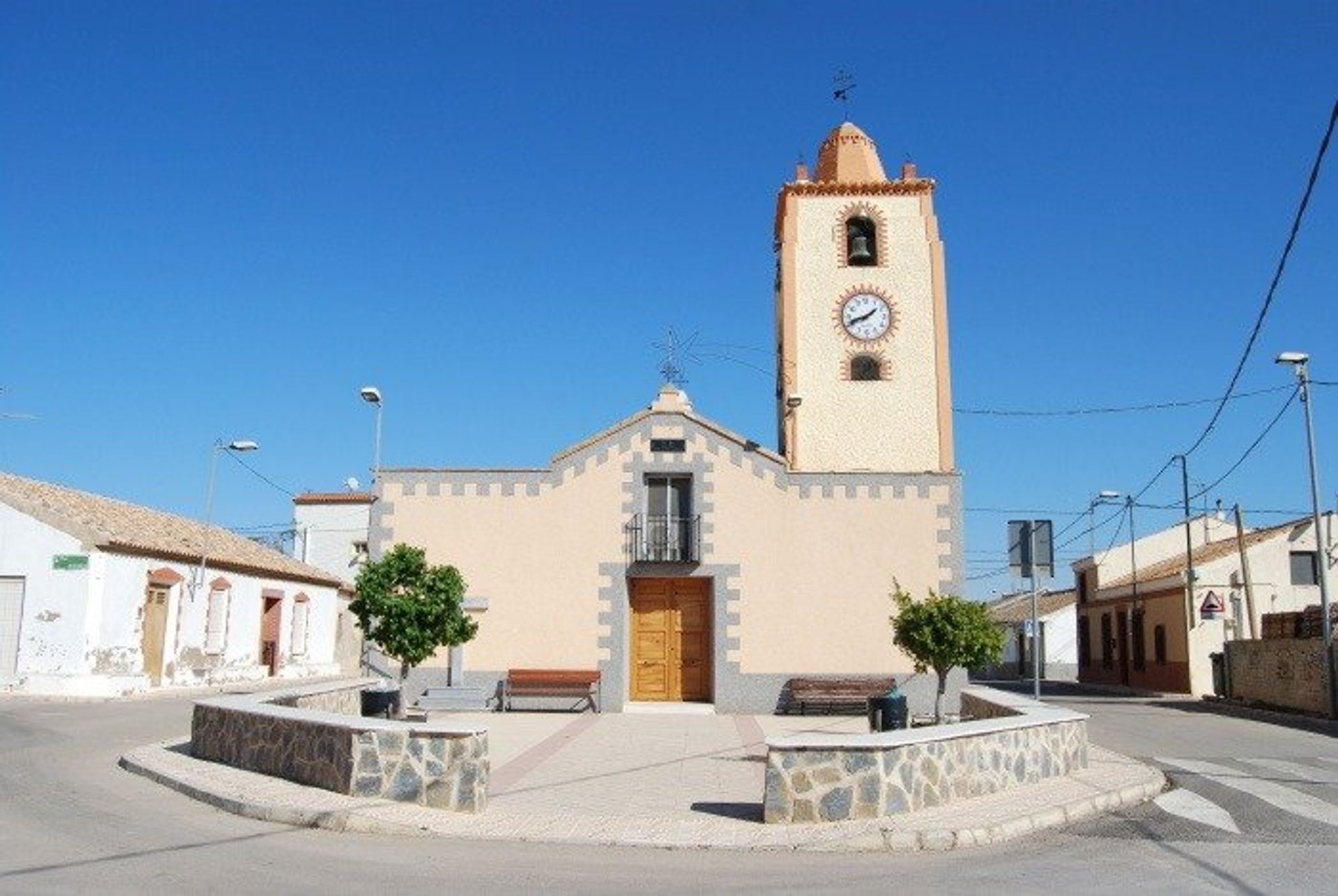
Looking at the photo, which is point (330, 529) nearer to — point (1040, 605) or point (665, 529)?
point (665, 529)

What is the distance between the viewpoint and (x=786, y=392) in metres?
27.9

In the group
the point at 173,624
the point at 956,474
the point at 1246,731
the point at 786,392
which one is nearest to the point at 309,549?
the point at 173,624

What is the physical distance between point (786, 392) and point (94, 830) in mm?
21455

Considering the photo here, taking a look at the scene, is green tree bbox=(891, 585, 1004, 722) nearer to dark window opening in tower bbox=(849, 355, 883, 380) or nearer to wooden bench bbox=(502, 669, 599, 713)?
wooden bench bbox=(502, 669, 599, 713)

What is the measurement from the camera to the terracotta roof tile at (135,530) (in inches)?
923

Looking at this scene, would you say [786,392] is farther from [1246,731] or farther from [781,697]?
[1246,731]

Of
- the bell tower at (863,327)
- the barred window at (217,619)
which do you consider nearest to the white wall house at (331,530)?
A: the barred window at (217,619)

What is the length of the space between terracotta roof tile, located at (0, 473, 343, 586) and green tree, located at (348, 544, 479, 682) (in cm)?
1141

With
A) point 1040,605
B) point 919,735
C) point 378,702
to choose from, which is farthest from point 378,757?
point 1040,605

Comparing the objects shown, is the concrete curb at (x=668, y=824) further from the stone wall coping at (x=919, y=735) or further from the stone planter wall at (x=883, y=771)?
the stone wall coping at (x=919, y=735)

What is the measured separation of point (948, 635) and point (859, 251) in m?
16.0

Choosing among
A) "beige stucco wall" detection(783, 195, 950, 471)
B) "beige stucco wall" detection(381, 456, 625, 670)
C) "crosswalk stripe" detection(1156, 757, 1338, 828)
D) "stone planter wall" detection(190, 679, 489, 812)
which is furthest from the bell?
"stone planter wall" detection(190, 679, 489, 812)

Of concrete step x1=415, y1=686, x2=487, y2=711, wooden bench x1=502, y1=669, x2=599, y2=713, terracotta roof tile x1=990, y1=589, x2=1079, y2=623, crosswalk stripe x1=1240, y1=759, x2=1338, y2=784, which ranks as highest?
terracotta roof tile x1=990, y1=589, x2=1079, y2=623

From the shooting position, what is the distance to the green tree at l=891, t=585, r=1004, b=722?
1396 cm
